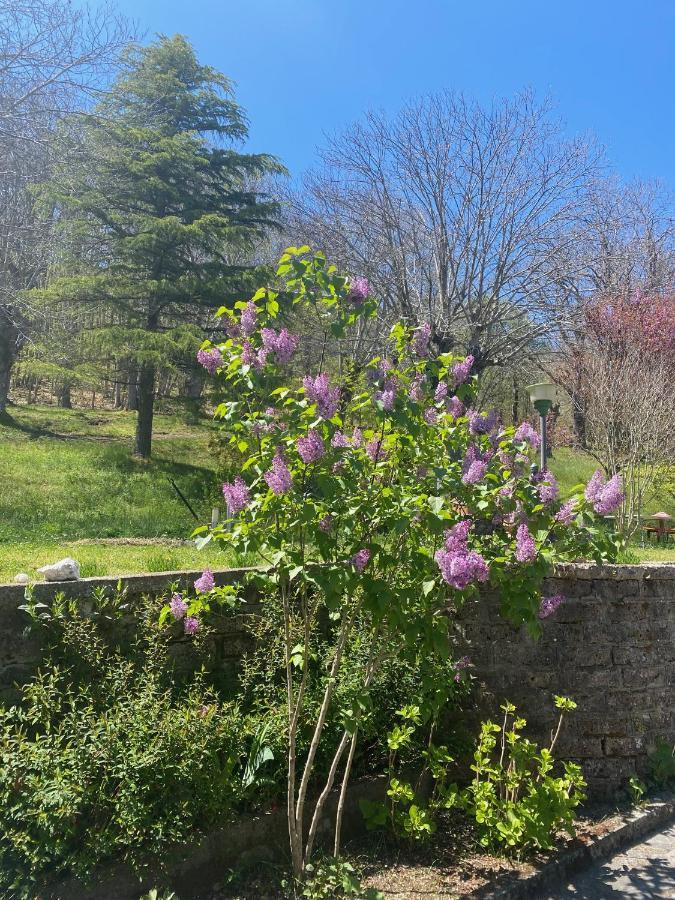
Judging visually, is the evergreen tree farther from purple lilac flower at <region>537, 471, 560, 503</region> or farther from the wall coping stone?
purple lilac flower at <region>537, 471, 560, 503</region>

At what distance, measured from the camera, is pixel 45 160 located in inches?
359

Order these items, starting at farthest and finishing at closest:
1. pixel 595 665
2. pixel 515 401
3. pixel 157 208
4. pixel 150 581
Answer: pixel 515 401 < pixel 157 208 < pixel 595 665 < pixel 150 581

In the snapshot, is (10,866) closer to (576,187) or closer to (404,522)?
(404,522)

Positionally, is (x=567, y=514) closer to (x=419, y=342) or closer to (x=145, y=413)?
(x=419, y=342)

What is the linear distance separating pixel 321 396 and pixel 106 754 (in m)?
1.74

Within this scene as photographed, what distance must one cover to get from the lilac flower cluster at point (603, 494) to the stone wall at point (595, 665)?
1.53 metres

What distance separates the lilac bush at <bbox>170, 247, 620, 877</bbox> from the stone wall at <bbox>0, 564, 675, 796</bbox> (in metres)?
1.25

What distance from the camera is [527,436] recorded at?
3098mm

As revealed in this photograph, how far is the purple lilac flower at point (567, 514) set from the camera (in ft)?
9.31

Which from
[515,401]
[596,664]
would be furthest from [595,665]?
[515,401]

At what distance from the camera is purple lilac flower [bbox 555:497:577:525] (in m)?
2.84

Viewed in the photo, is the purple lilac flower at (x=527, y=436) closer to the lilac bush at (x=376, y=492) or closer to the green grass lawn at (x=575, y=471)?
the lilac bush at (x=376, y=492)

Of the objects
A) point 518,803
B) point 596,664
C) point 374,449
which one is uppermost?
point 374,449

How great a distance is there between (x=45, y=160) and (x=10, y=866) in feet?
30.1
